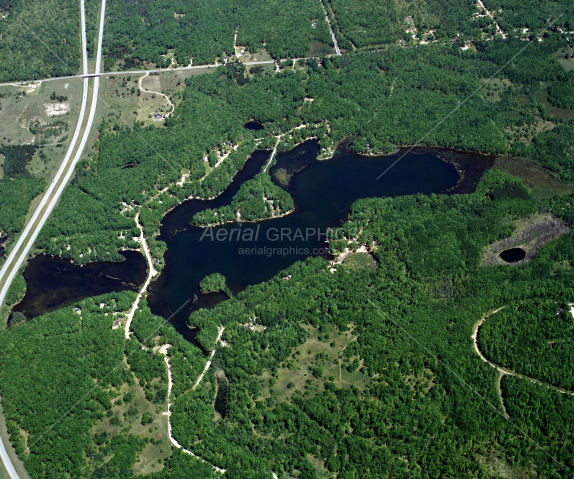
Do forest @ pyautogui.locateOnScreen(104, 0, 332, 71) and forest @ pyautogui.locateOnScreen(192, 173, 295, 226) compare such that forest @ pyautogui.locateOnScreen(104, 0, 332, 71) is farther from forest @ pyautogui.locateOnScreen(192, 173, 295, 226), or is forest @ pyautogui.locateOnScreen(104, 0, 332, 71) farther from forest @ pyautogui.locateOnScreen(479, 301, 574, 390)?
forest @ pyautogui.locateOnScreen(479, 301, 574, 390)

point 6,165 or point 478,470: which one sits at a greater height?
point 6,165

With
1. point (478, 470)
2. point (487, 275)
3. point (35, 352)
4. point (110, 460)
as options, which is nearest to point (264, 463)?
point (110, 460)

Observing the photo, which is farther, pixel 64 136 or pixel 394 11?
pixel 394 11

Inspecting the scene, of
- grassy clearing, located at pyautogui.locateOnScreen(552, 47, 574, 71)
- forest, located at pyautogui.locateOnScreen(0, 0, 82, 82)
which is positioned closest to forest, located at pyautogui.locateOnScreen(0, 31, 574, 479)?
grassy clearing, located at pyautogui.locateOnScreen(552, 47, 574, 71)

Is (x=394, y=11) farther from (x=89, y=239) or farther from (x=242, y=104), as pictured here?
(x=89, y=239)

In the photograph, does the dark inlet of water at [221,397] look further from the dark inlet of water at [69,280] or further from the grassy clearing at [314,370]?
the dark inlet of water at [69,280]

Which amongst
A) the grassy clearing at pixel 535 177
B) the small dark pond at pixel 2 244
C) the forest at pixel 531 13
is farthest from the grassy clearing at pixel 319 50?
the small dark pond at pixel 2 244
